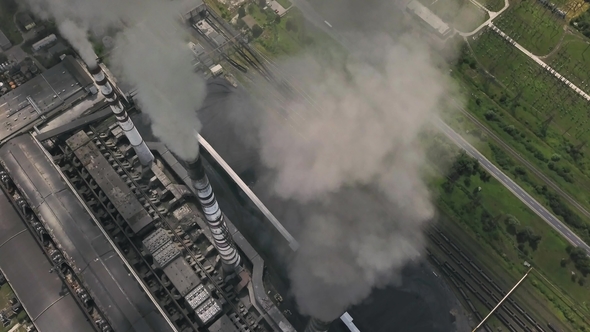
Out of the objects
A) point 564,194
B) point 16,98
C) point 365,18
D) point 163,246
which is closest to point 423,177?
point 564,194

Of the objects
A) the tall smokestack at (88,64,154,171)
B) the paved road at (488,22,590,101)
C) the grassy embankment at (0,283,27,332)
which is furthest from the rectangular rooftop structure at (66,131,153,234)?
the paved road at (488,22,590,101)

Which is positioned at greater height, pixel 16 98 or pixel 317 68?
pixel 16 98

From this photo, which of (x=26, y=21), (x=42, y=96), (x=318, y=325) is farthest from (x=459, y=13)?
(x=26, y=21)

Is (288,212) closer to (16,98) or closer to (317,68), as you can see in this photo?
(317,68)

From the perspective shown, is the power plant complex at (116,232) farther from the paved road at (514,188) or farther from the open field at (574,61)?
the open field at (574,61)

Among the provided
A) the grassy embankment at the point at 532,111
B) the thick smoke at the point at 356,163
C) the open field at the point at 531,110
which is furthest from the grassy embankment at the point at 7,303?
the open field at the point at 531,110
